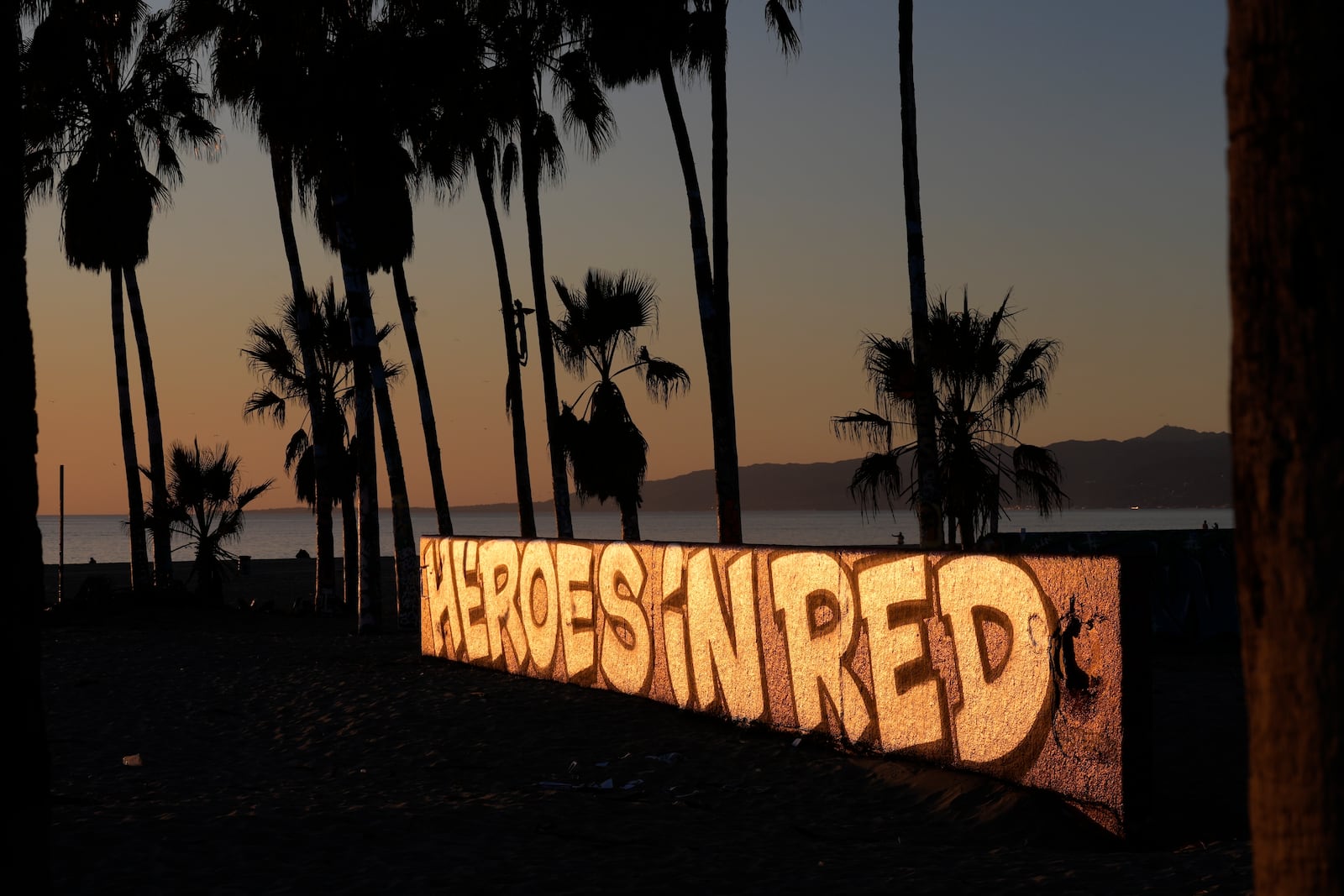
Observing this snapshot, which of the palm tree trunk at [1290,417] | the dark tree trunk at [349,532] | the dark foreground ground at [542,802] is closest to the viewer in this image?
the palm tree trunk at [1290,417]

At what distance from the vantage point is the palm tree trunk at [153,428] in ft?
96.7

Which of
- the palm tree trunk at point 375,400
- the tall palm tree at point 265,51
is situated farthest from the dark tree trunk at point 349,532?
the tall palm tree at point 265,51

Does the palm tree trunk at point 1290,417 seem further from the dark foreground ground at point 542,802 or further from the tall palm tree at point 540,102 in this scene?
the tall palm tree at point 540,102

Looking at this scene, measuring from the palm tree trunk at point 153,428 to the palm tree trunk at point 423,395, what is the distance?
661cm

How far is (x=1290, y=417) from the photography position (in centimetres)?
292

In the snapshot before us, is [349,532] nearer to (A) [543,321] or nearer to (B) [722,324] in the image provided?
(A) [543,321]

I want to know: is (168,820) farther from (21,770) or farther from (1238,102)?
(1238,102)

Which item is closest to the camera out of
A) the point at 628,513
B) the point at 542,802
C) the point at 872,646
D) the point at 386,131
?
the point at 542,802

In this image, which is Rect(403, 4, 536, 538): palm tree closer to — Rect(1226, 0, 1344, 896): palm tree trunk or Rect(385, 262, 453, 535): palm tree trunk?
Rect(385, 262, 453, 535): palm tree trunk

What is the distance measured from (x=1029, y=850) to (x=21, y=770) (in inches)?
219

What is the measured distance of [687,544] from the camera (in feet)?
41.2

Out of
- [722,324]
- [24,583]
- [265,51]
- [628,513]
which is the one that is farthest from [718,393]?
[24,583]

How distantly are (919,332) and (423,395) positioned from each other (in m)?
12.4

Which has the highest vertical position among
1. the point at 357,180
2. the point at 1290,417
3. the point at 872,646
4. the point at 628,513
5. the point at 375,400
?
the point at 357,180
